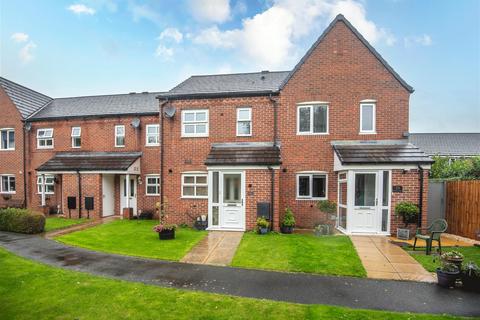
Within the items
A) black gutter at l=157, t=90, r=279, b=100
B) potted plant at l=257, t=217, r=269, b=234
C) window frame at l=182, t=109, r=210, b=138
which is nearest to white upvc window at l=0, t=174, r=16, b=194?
black gutter at l=157, t=90, r=279, b=100

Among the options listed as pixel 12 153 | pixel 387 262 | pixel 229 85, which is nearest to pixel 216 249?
pixel 387 262

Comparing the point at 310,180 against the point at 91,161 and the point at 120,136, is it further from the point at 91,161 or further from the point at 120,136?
the point at 91,161

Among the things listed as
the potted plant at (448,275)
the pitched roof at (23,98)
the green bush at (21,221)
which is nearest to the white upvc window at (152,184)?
the green bush at (21,221)

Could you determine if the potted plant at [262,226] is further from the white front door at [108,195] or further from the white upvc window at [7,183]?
the white upvc window at [7,183]

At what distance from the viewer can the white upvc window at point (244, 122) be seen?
13.6 m

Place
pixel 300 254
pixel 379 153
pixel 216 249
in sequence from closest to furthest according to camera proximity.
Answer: pixel 300 254, pixel 216 249, pixel 379 153

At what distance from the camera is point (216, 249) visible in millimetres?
9195

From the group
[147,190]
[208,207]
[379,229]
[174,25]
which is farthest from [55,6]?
[379,229]

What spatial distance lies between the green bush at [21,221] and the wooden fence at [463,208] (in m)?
19.0

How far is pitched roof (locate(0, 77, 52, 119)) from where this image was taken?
1916cm

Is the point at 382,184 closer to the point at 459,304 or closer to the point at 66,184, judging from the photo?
the point at 459,304

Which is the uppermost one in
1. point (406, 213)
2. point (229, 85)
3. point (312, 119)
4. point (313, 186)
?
point (229, 85)

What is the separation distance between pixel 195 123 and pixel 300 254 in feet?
28.9

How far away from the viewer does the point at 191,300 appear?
5355 millimetres
